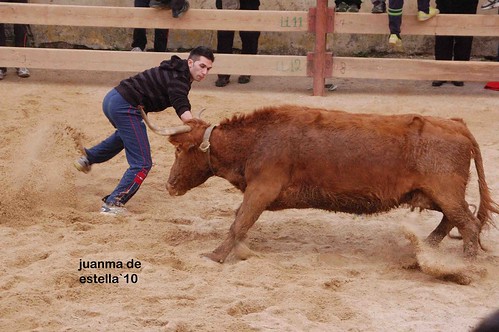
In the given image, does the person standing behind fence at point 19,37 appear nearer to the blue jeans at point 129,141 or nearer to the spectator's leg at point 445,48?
the blue jeans at point 129,141

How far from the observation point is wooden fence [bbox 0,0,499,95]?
36.3 feet

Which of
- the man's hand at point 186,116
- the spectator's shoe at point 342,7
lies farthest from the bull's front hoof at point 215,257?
the spectator's shoe at point 342,7

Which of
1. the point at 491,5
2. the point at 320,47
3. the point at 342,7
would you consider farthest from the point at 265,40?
the point at 491,5

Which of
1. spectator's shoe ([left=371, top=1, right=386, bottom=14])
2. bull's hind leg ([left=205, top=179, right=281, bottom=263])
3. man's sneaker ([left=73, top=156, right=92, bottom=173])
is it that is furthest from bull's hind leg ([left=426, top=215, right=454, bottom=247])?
spectator's shoe ([left=371, top=1, right=386, bottom=14])

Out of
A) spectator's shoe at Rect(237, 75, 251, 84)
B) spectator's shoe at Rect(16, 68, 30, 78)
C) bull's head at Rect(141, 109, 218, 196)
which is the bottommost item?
spectator's shoe at Rect(16, 68, 30, 78)

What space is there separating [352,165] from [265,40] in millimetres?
6662

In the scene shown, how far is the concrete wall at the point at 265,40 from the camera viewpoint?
1271 centimetres

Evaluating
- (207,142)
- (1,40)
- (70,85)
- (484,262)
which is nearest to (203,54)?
(207,142)

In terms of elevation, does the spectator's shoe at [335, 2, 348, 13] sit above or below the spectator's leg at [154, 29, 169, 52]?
above

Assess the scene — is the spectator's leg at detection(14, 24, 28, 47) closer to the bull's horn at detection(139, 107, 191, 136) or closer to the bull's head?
the bull's head

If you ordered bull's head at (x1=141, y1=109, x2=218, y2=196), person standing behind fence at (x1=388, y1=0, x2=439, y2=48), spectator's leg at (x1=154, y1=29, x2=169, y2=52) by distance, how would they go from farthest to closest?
spectator's leg at (x1=154, y1=29, x2=169, y2=52)
person standing behind fence at (x1=388, y1=0, x2=439, y2=48)
bull's head at (x1=141, y1=109, x2=218, y2=196)

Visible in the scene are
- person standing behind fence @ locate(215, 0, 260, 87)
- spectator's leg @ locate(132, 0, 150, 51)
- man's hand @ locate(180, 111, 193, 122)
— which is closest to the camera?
man's hand @ locate(180, 111, 193, 122)

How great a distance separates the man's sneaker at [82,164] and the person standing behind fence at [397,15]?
4.24 metres

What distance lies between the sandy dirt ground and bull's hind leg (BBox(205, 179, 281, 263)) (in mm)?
110
